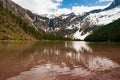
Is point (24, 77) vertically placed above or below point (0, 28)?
below

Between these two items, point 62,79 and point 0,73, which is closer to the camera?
point 62,79

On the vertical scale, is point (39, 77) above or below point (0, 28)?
below

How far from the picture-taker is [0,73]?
23.0 meters

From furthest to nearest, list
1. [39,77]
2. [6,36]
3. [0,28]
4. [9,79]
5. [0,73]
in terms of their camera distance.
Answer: [0,28] < [6,36] < [0,73] < [39,77] < [9,79]

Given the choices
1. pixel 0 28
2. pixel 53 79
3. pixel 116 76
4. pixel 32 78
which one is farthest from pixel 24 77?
pixel 0 28

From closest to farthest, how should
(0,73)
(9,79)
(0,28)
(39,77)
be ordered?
(9,79), (39,77), (0,73), (0,28)

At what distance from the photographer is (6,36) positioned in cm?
17988

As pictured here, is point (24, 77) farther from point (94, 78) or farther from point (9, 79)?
point (94, 78)

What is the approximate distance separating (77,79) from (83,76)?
1.66 metres

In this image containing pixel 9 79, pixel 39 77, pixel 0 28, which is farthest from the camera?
pixel 0 28

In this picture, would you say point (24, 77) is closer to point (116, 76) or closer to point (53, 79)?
point (53, 79)

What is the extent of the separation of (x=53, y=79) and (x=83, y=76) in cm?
362

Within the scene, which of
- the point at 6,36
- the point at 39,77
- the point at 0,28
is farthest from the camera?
the point at 0,28

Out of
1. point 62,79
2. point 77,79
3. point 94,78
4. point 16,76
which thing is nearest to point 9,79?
point 16,76
